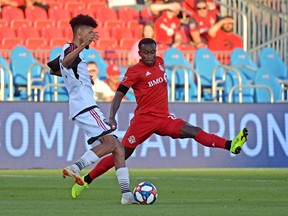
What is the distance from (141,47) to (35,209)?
11.6 ft

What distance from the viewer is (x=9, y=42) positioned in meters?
24.7

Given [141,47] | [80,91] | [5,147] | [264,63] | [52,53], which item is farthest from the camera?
[264,63]

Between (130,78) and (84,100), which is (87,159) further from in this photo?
(130,78)

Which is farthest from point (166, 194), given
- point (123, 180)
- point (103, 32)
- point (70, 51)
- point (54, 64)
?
point (103, 32)

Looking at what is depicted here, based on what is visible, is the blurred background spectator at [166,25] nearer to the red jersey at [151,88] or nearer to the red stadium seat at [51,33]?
the red stadium seat at [51,33]

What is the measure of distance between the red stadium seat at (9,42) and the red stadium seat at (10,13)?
2.98ft

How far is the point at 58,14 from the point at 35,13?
567 mm

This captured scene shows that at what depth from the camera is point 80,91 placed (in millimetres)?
12516

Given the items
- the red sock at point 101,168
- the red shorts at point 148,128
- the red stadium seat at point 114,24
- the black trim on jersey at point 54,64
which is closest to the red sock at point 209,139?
the red shorts at point 148,128

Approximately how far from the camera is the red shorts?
14.1 meters

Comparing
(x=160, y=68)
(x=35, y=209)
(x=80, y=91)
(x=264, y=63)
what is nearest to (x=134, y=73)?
(x=160, y=68)

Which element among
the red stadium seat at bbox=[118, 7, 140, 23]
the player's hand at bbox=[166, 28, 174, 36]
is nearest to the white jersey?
the player's hand at bbox=[166, 28, 174, 36]

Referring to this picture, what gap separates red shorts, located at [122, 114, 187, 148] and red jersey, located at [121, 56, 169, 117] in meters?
0.09

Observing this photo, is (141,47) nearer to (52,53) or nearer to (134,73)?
(134,73)
